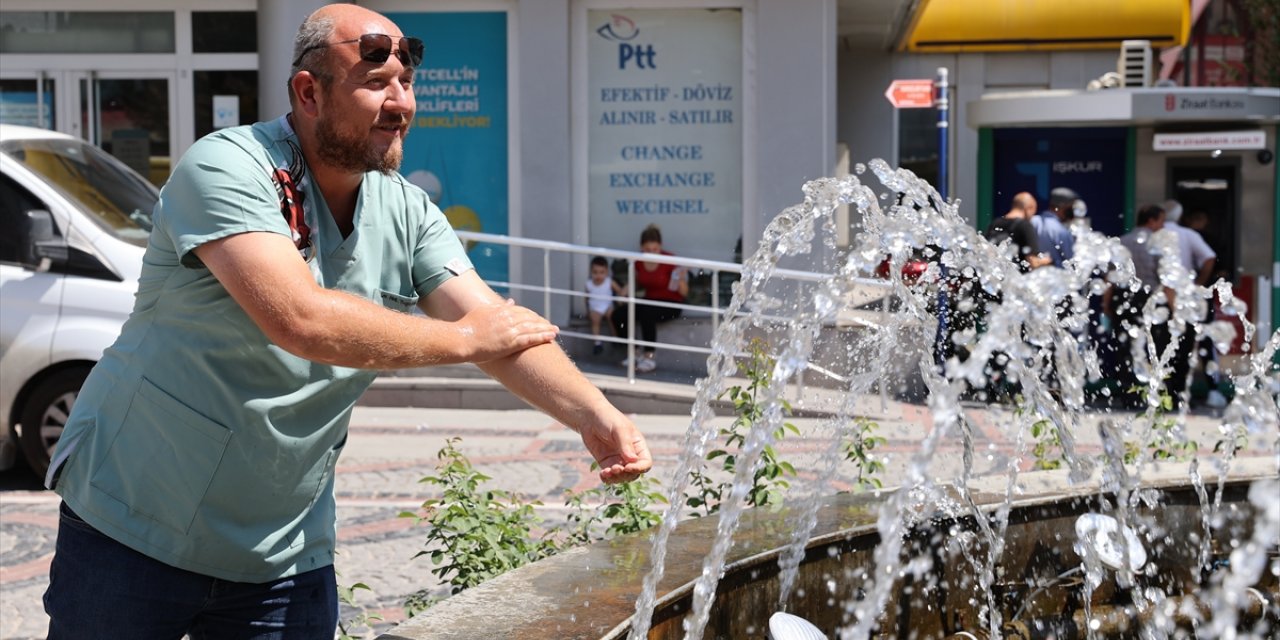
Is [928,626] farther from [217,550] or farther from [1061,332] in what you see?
[217,550]

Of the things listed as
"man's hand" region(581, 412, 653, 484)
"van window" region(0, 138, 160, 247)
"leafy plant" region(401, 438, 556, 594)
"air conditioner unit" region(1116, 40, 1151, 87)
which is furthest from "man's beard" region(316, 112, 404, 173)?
"air conditioner unit" region(1116, 40, 1151, 87)

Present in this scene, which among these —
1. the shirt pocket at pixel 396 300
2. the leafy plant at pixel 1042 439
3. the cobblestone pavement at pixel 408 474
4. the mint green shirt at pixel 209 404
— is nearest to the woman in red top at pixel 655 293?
the cobblestone pavement at pixel 408 474

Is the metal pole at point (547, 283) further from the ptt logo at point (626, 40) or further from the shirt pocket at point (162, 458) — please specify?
the shirt pocket at point (162, 458)

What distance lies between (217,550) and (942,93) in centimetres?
1203

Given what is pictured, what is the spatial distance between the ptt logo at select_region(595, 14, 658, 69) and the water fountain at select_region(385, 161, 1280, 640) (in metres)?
9.89

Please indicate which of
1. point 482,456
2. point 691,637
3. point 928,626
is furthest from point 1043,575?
point 482,456

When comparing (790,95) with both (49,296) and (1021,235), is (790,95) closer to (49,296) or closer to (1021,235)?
(1021,235)

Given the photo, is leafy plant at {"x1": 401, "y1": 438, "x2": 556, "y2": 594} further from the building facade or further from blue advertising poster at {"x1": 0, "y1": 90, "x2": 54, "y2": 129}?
blue advertising poster at {"x1": 0, "y1": 90, "x2": 54, "y2": 129}

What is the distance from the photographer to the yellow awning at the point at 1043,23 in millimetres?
22250

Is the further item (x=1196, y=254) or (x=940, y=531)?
(x=1196, y=254)

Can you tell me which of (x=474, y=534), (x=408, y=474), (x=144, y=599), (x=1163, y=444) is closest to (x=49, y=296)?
(x=408, y=474)

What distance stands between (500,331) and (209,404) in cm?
54

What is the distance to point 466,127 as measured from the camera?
1527 centimetres

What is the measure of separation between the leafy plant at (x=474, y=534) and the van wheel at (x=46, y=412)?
4.93 meters
